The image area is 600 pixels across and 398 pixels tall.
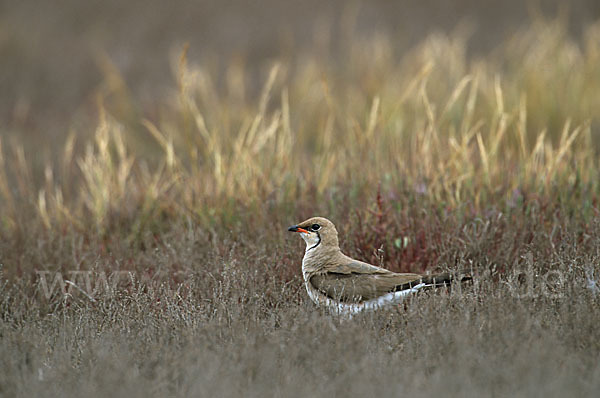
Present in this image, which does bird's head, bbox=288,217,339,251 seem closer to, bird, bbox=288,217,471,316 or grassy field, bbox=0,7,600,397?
bird, bbox=288,217,471,316

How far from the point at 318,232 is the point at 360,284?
0.53 meters

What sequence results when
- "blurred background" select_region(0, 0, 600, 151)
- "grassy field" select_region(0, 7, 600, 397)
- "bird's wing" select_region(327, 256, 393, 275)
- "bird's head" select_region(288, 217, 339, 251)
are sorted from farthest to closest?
"blurred background" select_region(0, 0, 600, 151), "bird's head" select_region(288, 217, 339, 251), "bird's wing" select_region(327, 256, 393, 275), "grassy field" select_region(0, 7, 600, 397)

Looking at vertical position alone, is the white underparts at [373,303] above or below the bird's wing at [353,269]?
below

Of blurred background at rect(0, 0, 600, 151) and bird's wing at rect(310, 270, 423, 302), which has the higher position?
blurred background at rect(0, 0, 600, 151)

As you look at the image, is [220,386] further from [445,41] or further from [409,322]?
[445,41]

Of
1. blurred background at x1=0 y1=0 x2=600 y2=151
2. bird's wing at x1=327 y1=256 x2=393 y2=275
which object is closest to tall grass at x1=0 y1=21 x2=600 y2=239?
bird's wing at x1=327 y1=256 x2=393 y2=275

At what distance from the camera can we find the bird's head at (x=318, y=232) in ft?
15.0

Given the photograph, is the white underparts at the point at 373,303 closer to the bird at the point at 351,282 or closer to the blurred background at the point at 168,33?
the bird at the point at 351,282

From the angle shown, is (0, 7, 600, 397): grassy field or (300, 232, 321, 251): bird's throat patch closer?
(0, 7, 600, 397): grassy field

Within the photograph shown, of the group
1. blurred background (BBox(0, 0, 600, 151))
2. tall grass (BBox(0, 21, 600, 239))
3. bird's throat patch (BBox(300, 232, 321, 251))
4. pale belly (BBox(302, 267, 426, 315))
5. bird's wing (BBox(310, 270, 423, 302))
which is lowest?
pale belly (BBox(302, 267, 426, 315))

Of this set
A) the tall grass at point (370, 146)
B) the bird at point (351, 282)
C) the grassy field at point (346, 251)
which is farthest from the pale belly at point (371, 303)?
the tall grass at point (370, 146)

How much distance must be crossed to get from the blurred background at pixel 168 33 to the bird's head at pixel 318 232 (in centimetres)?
773

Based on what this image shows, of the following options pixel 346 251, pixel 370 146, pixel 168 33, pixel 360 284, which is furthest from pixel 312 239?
pixel 168 33

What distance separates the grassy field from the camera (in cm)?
324
